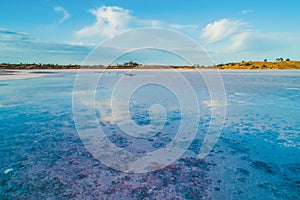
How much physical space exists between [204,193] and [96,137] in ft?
8.30

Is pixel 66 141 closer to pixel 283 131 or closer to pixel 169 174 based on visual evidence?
pixel 169 174

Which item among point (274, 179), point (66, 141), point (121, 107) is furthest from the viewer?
point (121, 107)

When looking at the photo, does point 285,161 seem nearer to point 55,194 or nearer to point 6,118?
point 55,194

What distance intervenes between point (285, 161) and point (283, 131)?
1.59 metres

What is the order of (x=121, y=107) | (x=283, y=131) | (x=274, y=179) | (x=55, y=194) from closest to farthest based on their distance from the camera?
1. (x=55, y=194)
2. (x=274, y=179)
3. (x=283, y=131)
4. (x=121, y=107)

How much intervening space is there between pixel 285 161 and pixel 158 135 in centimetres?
231

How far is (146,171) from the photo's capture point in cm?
282

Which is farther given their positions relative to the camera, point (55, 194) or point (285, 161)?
point (285, 161)

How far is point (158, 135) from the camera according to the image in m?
4.24

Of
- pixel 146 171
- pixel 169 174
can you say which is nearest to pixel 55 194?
pixel 146 171

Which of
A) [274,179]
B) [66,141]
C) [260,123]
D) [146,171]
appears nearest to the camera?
[274,179]

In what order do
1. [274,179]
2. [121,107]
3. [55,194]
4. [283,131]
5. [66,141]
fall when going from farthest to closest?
[121,107]
[283,131]
[66,141]
[274,179]
[55,194]

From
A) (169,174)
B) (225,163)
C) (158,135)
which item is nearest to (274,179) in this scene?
(225,163)

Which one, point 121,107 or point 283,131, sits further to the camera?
point 121,107
